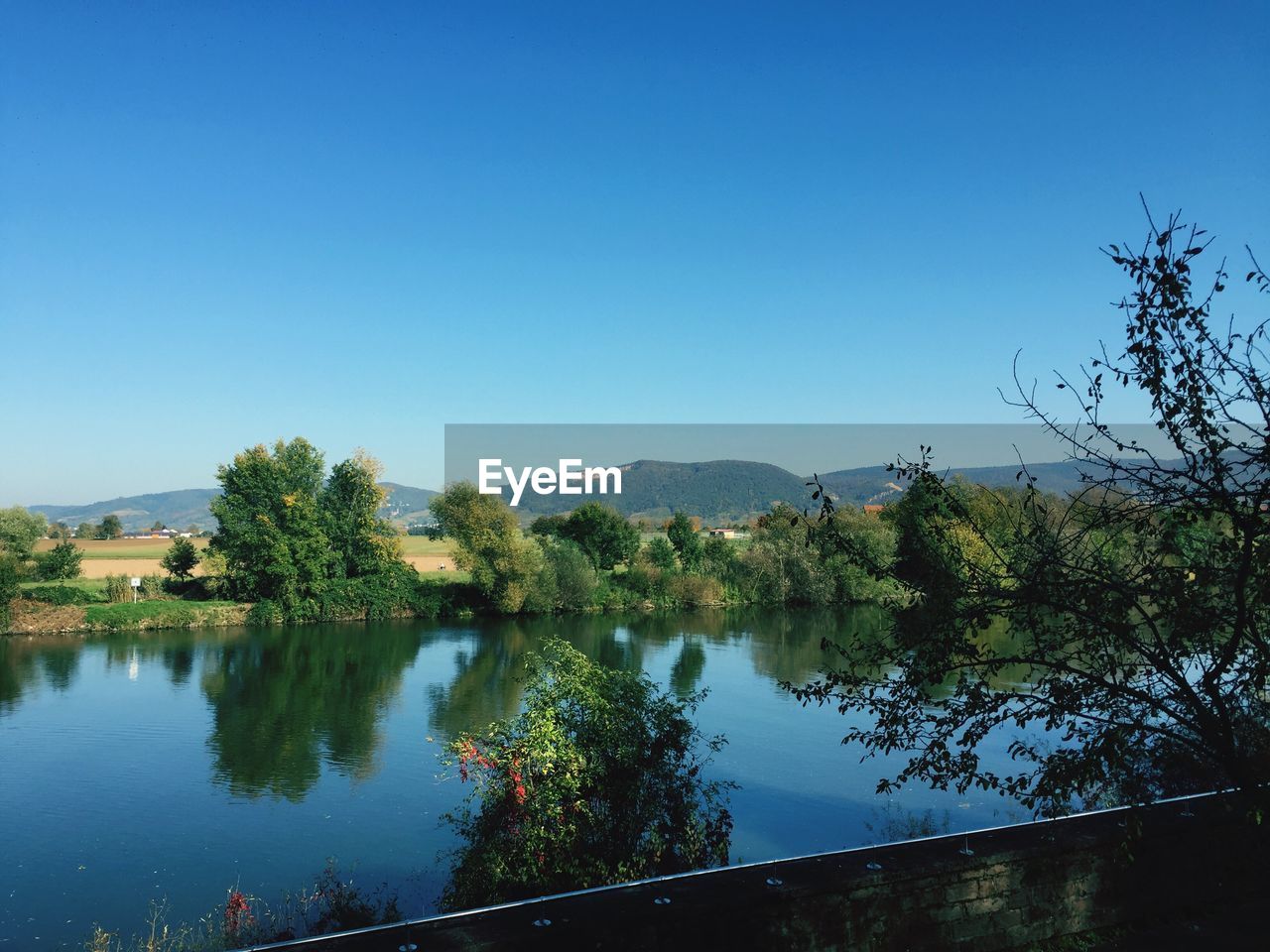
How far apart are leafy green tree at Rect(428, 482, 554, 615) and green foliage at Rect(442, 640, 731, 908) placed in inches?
1172

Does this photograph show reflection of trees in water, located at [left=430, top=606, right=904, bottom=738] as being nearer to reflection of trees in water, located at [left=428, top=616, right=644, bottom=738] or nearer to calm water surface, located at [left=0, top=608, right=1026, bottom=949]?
reflection of trees in water, located at [left=428, top=616, right=644, bottom=738]

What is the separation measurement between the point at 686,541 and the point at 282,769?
111 ft

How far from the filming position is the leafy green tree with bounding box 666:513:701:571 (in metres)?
48.0

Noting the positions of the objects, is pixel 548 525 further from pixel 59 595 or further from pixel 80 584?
pixel 59 595

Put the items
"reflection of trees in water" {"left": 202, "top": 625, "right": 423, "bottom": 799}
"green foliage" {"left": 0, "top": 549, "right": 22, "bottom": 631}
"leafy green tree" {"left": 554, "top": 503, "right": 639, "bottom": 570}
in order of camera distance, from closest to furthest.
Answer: "reflection of trees in water" {"left": 202, "top": 625, "right": 423, "bottom": 799} → "green foliage" {"left": 0, "top": 549, "right": 22, "bottom": 631} → "leafy green tree" {"left": 554, "top": 503, "right": 639, "bottom": 570}

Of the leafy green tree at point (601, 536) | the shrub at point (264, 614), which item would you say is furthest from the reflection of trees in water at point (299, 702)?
the leafy green tree at point (601, 536)

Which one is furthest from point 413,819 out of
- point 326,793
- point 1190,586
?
point 1190,586

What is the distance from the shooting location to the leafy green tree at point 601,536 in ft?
165

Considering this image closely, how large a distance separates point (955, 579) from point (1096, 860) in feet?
11.4

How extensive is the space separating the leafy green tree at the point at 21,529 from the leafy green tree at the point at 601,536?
1014 inches

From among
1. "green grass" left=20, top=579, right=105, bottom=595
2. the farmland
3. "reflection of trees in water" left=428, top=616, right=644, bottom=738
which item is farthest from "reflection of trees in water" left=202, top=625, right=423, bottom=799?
the farmland

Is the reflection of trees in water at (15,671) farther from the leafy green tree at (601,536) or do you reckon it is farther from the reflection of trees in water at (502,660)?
the leafy green tree at (601,536)

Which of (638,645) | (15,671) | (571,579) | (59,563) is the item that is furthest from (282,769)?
(59,563)

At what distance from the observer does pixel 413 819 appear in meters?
13.4
